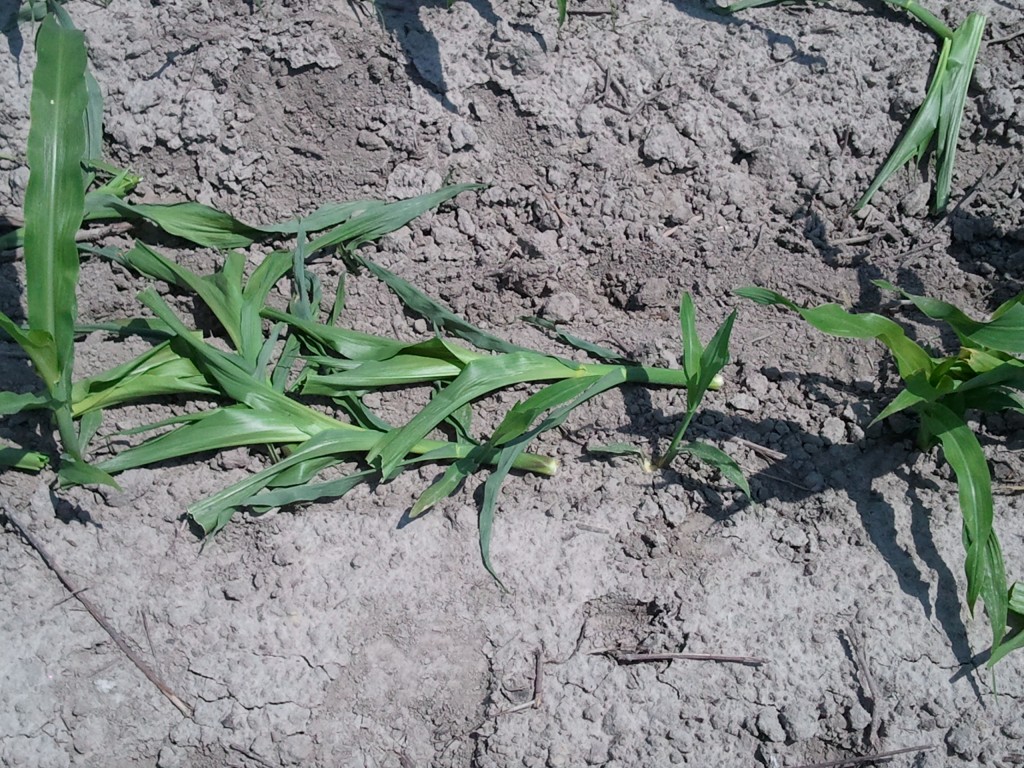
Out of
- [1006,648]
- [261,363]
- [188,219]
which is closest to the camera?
[1006,648]

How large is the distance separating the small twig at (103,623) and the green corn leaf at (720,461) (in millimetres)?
1129

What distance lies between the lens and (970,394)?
180 cm

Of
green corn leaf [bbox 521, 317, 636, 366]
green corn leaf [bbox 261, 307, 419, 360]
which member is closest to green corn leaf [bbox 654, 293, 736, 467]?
green corn leaf [bbox 521, 317, 636, 366]

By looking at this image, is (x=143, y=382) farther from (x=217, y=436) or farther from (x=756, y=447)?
(x=756, y=447)

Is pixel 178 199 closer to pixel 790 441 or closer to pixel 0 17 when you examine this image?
pixel 0 17

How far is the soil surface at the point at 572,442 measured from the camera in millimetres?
1708

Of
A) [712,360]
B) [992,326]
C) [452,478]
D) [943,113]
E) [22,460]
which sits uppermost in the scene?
[943,113]

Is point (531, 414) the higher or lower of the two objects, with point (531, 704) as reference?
higher

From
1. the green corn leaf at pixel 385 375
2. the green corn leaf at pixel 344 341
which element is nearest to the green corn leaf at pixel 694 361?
the green corn leaf at pixel 385 375

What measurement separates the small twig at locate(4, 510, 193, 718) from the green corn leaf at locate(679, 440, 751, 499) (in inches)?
44.4

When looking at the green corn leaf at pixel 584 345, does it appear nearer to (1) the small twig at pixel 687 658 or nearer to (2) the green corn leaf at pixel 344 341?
(2) the green corn leaf at pixel 344 341

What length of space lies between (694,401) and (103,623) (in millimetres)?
1260

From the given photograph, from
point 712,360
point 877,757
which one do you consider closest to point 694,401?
point 712,360

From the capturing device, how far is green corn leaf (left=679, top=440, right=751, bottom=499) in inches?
71.6
